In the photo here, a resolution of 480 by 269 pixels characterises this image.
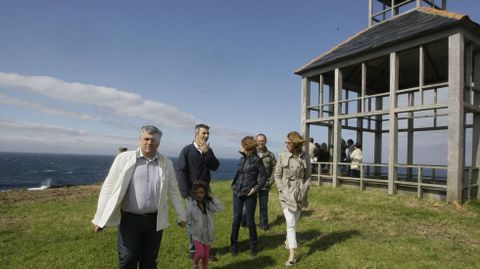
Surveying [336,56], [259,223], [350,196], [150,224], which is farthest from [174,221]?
[336,56]

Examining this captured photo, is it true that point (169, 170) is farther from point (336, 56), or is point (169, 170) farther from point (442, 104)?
point (336, 56)

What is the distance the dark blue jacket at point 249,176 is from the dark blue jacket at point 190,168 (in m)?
0.75

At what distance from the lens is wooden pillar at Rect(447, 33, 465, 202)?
10.6 metres

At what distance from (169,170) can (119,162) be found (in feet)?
2.15

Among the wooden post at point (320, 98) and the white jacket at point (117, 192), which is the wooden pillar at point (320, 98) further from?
the white jacket at point (117, 192)

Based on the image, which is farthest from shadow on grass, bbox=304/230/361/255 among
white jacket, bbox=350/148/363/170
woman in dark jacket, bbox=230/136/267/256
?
white jacket, bbox=350/148/363/170

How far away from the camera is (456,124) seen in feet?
35.0

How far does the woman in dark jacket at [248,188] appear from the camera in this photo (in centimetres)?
589

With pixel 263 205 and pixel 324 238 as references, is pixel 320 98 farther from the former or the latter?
pixel 324 238

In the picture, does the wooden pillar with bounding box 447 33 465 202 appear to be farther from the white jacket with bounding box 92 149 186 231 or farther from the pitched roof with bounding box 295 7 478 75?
the white jacket with bounding box 92 149 186 231

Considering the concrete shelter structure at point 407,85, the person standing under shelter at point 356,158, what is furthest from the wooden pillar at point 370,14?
the person standing under shelter at point 356,158

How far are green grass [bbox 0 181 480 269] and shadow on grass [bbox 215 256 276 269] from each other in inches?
0.7

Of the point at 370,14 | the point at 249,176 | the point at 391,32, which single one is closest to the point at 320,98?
the point at 391,32

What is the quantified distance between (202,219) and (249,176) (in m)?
1.32
